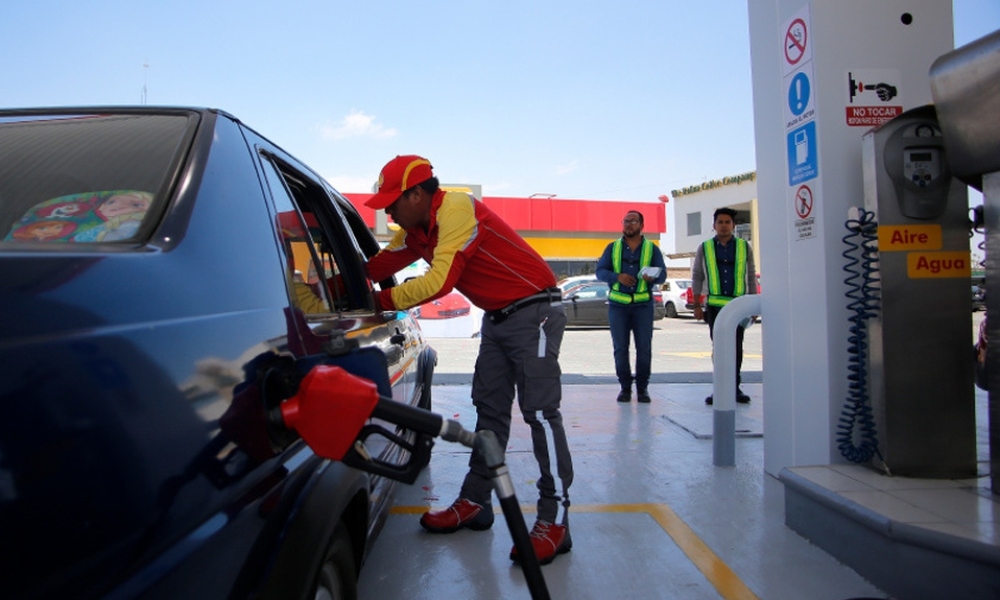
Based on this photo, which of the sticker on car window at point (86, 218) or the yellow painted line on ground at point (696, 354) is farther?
the yellow painted line on ground at point (696, 354)

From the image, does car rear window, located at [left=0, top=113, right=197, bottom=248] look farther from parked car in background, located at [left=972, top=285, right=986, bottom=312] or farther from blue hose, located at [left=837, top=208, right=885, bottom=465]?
parked car in background, located at [left=972, top=285, right=986, bottom=312]

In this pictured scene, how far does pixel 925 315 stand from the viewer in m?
3.13

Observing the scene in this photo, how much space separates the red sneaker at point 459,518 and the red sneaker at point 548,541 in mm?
332

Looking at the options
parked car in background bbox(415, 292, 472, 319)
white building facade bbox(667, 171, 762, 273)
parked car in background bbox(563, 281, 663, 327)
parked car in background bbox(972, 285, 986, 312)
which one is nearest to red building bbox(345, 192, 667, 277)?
white building facade bbox(667, 171, 762, 273)

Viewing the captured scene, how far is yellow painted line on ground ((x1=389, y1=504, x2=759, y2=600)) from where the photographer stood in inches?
105

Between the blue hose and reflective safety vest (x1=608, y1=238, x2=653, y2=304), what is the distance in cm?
320

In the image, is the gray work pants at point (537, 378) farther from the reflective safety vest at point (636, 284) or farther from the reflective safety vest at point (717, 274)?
the reflective safety vest at point (717, 274)

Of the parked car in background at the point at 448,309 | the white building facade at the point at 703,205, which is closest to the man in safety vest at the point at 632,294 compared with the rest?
the parked car in background at the point at 448,309

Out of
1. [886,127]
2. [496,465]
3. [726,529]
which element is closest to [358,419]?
[496,465]

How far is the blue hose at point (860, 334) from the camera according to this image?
10.7 ft

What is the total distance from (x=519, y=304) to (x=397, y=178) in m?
0.73

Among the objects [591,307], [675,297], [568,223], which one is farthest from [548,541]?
[568,223]

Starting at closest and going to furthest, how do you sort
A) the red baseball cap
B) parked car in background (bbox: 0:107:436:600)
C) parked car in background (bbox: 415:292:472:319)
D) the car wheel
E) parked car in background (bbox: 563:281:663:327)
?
parked car in background (bbox: 0:107:436:600) < the car wheel < the red baseball cap < parked car in background (bbox: 415:292:472:319) < parked car in background (bbox: 563:281:663:327)

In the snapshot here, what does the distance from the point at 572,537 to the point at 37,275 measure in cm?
269
